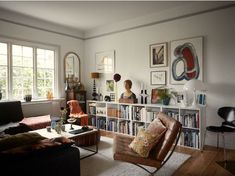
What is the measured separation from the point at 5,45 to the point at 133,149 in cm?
366

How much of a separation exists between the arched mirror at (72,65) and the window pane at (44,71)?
0.38 metres

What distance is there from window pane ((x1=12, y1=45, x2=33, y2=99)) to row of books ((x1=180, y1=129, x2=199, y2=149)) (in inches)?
146

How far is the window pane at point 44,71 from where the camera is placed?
16.0ft

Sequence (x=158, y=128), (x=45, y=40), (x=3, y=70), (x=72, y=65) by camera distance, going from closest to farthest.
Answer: (x=158, y=128), (x=3, y=70), (x=45, y=40), (x=72, y=65)

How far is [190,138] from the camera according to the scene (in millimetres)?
3678

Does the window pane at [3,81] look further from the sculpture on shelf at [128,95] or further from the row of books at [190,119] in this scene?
the row of books at [190,119]

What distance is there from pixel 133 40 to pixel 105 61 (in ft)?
3.42

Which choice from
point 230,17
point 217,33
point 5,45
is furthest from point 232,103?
point 5,45

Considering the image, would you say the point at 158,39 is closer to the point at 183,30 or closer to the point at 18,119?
the point at 183,30

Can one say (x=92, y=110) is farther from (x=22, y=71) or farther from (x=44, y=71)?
(x=22, y=71)

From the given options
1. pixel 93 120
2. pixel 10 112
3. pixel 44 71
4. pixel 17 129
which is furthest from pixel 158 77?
pixel 10 112

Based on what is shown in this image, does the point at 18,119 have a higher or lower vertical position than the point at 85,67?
lower

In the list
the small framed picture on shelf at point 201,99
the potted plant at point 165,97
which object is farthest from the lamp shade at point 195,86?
the potted plant at point 165,97

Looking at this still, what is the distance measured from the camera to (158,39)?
4383 mm
